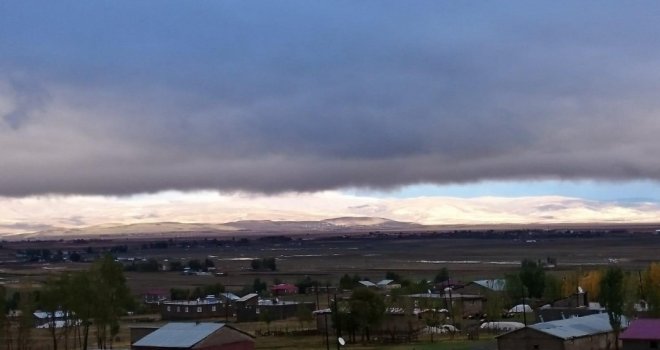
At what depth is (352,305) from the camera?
59625 mm

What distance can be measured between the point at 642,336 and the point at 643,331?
0.39 m

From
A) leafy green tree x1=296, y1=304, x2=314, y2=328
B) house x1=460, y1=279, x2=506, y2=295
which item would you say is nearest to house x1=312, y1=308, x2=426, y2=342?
leafy green tree x1=296, y1=304, x2=314, y2=328

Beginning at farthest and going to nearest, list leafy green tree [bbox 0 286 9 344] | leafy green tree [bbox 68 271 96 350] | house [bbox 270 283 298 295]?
house [bbox 270 283 298 295], leafy green tree [bbox 68 271 96 350], leafy green tree [bbox 0 286 9 344]

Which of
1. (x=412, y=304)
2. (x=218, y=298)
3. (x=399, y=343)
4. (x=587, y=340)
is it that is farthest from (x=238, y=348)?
(x=218, y=298)

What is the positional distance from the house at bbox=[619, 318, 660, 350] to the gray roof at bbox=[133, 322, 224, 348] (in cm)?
1948

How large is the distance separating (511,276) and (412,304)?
1604 cm

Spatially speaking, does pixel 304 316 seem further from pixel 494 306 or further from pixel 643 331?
pixel 643 331

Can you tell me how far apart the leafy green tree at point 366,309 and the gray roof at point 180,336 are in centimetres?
1401

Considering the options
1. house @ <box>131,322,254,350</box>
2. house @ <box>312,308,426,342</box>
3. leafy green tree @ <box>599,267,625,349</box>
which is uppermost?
leafy green tree @ <box>599,267,625,349</box>

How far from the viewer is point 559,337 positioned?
44812mm

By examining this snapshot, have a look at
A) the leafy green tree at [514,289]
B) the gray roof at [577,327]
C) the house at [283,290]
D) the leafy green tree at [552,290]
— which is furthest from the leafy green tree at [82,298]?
the house at [283,290]

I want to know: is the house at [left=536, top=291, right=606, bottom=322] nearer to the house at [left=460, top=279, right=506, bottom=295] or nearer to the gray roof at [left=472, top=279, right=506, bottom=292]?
the house at [left=460, top=279, right=506, bottom=295]

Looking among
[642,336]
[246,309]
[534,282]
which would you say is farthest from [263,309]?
[642,336]

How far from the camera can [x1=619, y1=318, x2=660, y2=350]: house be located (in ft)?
144
